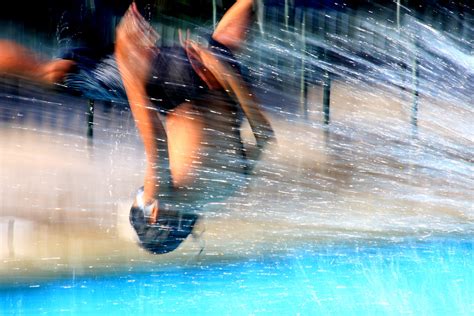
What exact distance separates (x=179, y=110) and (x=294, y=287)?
0.45 m

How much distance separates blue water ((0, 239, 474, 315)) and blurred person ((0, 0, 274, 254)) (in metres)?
0.10

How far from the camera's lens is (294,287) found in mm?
1411

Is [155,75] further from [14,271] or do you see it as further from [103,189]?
[14,271]

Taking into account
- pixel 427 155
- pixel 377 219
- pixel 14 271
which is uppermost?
pixel 427 155

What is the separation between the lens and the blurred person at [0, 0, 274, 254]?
1.30m

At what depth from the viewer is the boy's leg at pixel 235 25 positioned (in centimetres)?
137

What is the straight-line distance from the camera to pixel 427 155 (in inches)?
62.4

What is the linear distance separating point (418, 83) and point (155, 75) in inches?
25.9

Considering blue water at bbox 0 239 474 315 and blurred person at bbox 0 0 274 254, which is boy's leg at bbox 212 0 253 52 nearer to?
blurred person at bbox 0 0 274 254

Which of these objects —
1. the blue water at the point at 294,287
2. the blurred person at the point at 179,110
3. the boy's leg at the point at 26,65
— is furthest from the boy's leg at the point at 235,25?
the blue water at the point at 294,287

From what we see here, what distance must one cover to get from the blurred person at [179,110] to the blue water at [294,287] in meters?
0.10

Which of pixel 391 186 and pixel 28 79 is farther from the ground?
pixel 28 79

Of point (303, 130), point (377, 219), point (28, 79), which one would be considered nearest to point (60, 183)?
point (28, 79)

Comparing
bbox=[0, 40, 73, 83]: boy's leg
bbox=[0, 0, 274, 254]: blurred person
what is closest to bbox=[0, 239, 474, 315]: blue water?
bbox=[0, 0, 274, 254]: blurred person
